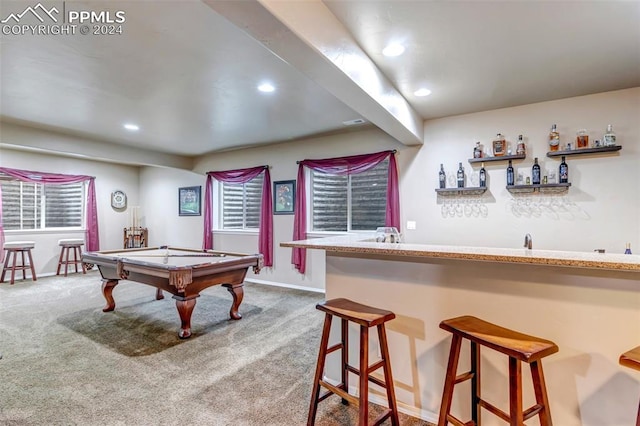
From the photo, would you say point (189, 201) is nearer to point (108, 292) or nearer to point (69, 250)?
point (69, 250)

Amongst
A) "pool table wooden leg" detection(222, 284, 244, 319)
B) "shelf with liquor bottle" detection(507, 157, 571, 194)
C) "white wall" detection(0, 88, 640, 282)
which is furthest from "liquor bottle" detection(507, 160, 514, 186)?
"pool table wooden leg" detection(222, 284, 244, 319)

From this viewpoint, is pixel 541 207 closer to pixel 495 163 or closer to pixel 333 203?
pixel 495 163

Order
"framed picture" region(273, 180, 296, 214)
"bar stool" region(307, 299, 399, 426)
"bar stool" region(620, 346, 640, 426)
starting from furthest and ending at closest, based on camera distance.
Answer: "framed picture" region(273, 180, 296, 214) → "bar stool" region(307, 299, 399, 426) → "bar stool" region(620, 346, 640, 426)

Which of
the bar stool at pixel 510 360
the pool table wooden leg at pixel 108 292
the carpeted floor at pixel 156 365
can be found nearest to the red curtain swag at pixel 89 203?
the carpeted floor at pixel 156 365

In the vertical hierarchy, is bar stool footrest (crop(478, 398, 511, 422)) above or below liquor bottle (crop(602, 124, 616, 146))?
below

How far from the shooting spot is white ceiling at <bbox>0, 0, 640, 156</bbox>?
187 cm

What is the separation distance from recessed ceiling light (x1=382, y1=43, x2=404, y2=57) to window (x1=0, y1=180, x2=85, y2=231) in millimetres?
7143

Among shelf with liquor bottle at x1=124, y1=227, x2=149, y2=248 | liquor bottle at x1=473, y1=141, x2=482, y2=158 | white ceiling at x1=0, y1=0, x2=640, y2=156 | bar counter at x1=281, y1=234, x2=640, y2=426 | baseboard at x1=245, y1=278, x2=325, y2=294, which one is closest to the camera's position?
bar counter at x1=281, y1=234, x2=640, y2=426

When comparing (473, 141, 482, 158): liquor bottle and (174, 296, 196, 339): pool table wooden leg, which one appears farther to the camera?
(473, 141, 482, 158): liquor bottle

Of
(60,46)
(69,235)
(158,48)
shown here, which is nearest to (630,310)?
(158,48)

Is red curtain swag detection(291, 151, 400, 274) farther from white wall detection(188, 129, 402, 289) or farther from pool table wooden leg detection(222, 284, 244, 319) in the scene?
pool table wooden leg detection(222, 284, 244, 319)

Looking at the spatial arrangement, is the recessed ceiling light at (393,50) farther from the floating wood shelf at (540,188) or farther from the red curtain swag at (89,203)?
the red curtain swag at (89,203)

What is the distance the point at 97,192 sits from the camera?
22.7 feet

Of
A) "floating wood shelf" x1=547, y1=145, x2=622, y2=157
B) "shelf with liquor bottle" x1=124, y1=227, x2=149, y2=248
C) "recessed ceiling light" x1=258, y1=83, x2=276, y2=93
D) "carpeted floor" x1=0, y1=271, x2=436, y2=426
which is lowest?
"carpeted floor" x1=0, y1=271, x2=436, y2=426
